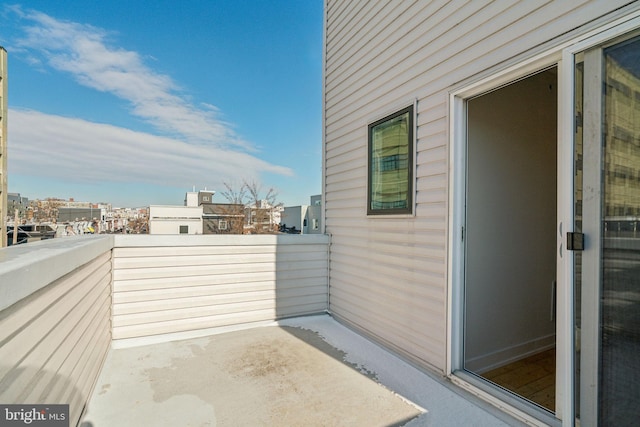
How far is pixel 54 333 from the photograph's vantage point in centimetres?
129

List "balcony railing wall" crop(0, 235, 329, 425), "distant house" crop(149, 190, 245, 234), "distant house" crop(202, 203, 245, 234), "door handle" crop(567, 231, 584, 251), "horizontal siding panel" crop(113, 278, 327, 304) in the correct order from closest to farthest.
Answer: "balcony railing wall" crop(0, 235, 329, 425)
"door handle" crop(567, 231, 584, 251)
"horizontal siding panel" crop(113, 278, 327, 304)
"distant house" crop(149, 190, 245, 234)
"distant house" crop(202, 203, 245, 234)

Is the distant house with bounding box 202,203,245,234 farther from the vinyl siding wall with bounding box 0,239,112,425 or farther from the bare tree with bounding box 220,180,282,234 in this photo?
the vinyl siding wall with bounding box 0,239,112,425

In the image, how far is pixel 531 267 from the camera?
2816 millimetres

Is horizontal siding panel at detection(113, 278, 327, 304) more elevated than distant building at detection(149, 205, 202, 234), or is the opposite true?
distant building at detection(149, 205, 202, 234)

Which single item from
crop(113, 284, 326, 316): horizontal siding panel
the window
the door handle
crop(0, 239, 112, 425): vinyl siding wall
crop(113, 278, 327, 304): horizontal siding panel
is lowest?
crop(113, 284, 326, 316): horizontal siding panel

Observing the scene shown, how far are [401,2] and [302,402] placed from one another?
3.32 metres

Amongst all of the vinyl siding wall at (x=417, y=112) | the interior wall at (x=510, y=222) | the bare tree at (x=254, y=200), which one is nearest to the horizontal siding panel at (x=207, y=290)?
the vinyl siding wall at (x=417, y=112)

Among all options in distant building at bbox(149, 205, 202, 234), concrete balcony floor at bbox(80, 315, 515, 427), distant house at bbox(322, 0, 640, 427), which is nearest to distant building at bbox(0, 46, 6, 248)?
concrete balcony floor at bbox(80, 315, 515, 427)

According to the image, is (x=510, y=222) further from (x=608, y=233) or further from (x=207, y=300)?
(x=207, y=300)

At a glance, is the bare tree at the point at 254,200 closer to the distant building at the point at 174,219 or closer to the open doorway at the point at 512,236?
the distant building at the point at 174,219

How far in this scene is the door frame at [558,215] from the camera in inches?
58.5

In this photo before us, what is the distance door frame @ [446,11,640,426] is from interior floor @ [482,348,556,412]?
1.24ft

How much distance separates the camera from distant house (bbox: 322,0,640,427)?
1.36m

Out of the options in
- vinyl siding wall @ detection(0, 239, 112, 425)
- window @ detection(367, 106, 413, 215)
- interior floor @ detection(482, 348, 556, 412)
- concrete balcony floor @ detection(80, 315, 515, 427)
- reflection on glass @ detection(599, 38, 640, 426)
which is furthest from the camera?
window @ detection(367, 106, 413, 215)
